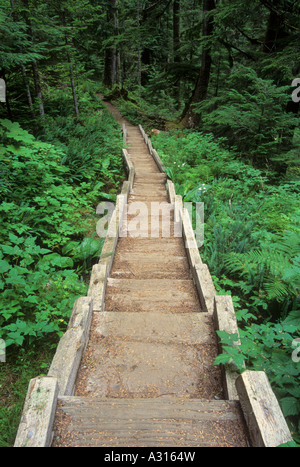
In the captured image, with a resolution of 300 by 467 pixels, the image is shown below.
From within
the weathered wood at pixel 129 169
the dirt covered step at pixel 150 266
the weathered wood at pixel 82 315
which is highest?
the weathered wood at pixel 129 169

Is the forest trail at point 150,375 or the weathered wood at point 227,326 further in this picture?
the weathered wood at point 227,326

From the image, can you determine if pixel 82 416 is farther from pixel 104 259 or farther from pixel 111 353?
pixel 104 259

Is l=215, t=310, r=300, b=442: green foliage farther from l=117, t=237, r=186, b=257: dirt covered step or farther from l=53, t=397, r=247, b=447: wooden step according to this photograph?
l=117, t=237, r=186, b=257: dirt covered step

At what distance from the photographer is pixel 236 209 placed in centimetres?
676

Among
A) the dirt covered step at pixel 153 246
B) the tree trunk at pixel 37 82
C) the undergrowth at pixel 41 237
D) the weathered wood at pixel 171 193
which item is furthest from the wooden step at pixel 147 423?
the tree trunk at pixel 37 82

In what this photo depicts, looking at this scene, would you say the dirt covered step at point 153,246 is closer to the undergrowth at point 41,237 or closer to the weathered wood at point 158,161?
the undergrowth at point 41,237

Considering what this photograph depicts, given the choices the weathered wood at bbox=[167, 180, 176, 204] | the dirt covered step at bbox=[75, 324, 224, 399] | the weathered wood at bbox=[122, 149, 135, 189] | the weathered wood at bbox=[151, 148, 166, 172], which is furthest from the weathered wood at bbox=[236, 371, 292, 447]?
the weathered wood at bbox=[151, 148, 166, 172]

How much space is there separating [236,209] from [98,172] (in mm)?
5053

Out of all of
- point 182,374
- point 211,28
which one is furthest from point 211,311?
point 211,28

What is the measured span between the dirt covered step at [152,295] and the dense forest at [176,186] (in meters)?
0.60

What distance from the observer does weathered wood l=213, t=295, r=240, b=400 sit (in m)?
2.27

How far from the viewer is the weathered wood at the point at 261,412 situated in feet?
5.40

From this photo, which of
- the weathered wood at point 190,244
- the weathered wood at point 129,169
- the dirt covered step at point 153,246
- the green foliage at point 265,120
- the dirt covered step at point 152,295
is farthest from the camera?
the weathered wood at point 129,169

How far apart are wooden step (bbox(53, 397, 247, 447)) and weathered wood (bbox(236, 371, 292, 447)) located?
0.15 metres
